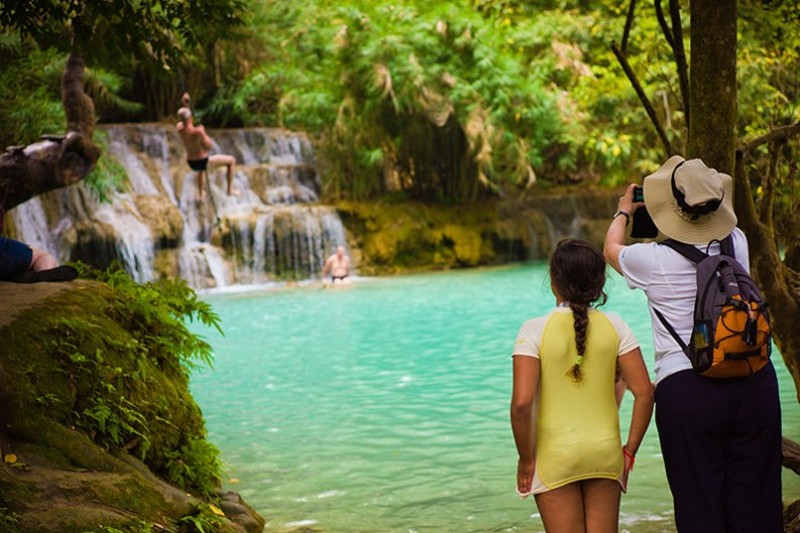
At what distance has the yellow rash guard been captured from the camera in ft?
10.4

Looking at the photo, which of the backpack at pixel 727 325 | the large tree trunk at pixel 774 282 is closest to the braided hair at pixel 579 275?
the backpack at pixel 727 325

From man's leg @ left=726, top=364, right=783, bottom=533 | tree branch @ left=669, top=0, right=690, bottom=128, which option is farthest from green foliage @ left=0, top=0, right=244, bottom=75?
man's leg @ left=726, top=364, right=783, bottom=533

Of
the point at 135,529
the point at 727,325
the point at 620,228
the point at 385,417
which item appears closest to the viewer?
the point at 727,325

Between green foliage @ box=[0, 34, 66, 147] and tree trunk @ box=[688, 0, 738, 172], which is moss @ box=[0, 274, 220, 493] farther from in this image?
green foliage @ box=[0, 34, 66, 147]

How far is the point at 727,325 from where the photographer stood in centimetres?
295

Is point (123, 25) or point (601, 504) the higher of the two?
point (123, 25)

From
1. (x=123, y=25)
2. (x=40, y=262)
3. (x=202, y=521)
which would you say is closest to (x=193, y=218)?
Answer: (x=123, y=25)

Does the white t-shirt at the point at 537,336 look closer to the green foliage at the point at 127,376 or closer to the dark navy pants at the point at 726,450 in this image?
the dark navy pants at the point at 726,450

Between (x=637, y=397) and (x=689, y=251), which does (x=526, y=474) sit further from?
(x=689, y=251)

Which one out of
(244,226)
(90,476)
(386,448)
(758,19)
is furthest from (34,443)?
(244,226)

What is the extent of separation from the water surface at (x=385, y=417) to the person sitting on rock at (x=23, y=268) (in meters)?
1.91

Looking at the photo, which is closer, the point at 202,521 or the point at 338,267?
the point at 202,521

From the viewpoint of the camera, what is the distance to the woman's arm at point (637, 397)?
10.6 ft

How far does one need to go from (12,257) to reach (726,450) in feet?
13.5
